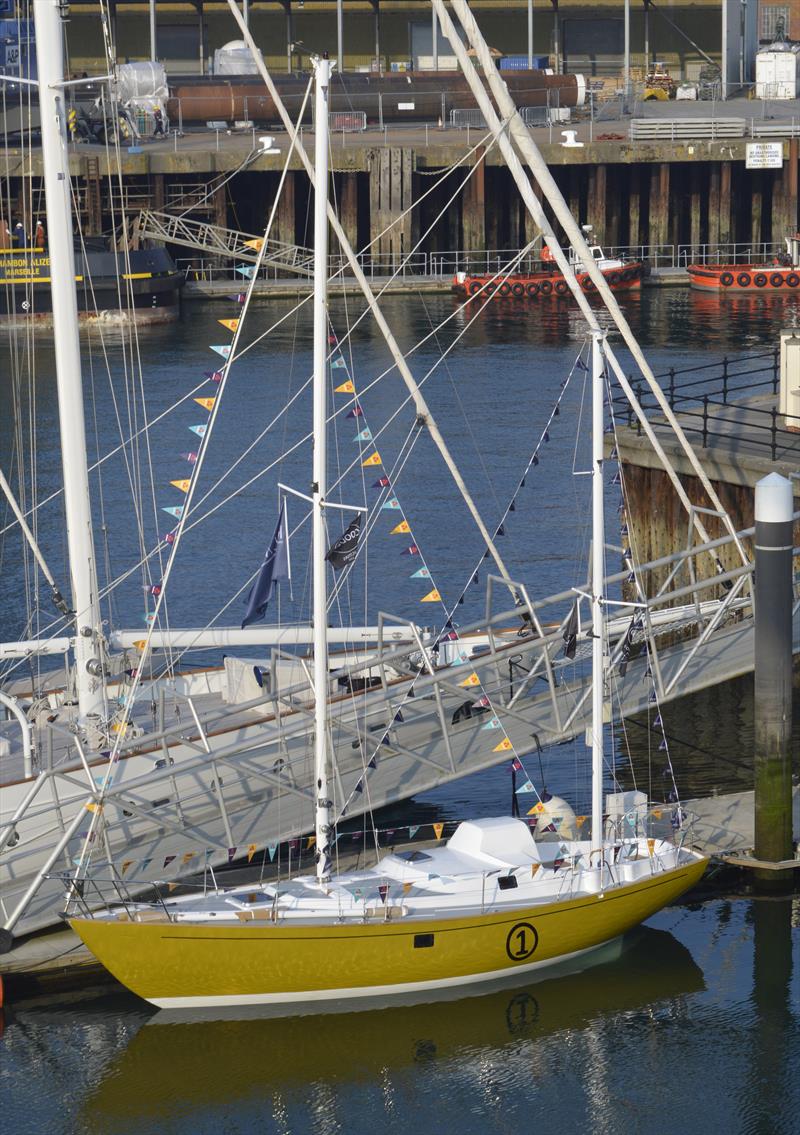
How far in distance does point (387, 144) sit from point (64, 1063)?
6401cm

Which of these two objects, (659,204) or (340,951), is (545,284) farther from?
(340,951)

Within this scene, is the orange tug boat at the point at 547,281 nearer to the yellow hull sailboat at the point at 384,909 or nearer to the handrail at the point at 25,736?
the handrail at the point at 25,736

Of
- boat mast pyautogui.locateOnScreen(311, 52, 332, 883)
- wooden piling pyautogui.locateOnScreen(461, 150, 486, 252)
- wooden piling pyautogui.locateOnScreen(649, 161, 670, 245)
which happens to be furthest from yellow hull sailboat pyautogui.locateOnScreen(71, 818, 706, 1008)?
wooden piling pyautogui.locateOnScreen(649, 161, 670, 245)

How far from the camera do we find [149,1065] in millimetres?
19016

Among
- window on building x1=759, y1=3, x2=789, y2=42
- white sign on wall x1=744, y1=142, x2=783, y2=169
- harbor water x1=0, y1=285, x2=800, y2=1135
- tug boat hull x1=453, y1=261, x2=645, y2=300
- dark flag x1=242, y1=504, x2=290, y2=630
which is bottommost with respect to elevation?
harbor water x1=0, y1=285, x2=800, y2=1135

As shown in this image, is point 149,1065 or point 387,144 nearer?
point 149,1065

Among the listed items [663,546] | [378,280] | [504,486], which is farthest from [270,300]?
[663,546]

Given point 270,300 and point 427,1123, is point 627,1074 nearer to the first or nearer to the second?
point 427,1123

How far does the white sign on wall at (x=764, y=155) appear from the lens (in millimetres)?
77875

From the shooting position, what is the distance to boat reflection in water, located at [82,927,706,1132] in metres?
18.6

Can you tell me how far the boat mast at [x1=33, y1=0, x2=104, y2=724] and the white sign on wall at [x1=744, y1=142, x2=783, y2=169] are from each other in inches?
2373

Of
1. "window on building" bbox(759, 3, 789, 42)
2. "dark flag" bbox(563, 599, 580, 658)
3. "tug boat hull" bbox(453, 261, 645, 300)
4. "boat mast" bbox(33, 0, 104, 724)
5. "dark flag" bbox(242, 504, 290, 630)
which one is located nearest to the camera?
"dark flag" bbox(242, 504, 290, 630)

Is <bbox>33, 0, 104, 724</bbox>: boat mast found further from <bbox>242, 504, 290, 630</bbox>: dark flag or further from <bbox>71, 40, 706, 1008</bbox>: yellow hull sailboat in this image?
<bbox>71, 40, 706, 1008</bbox>: yellow hull sailboat

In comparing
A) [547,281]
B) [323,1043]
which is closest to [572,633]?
[323,1043]
